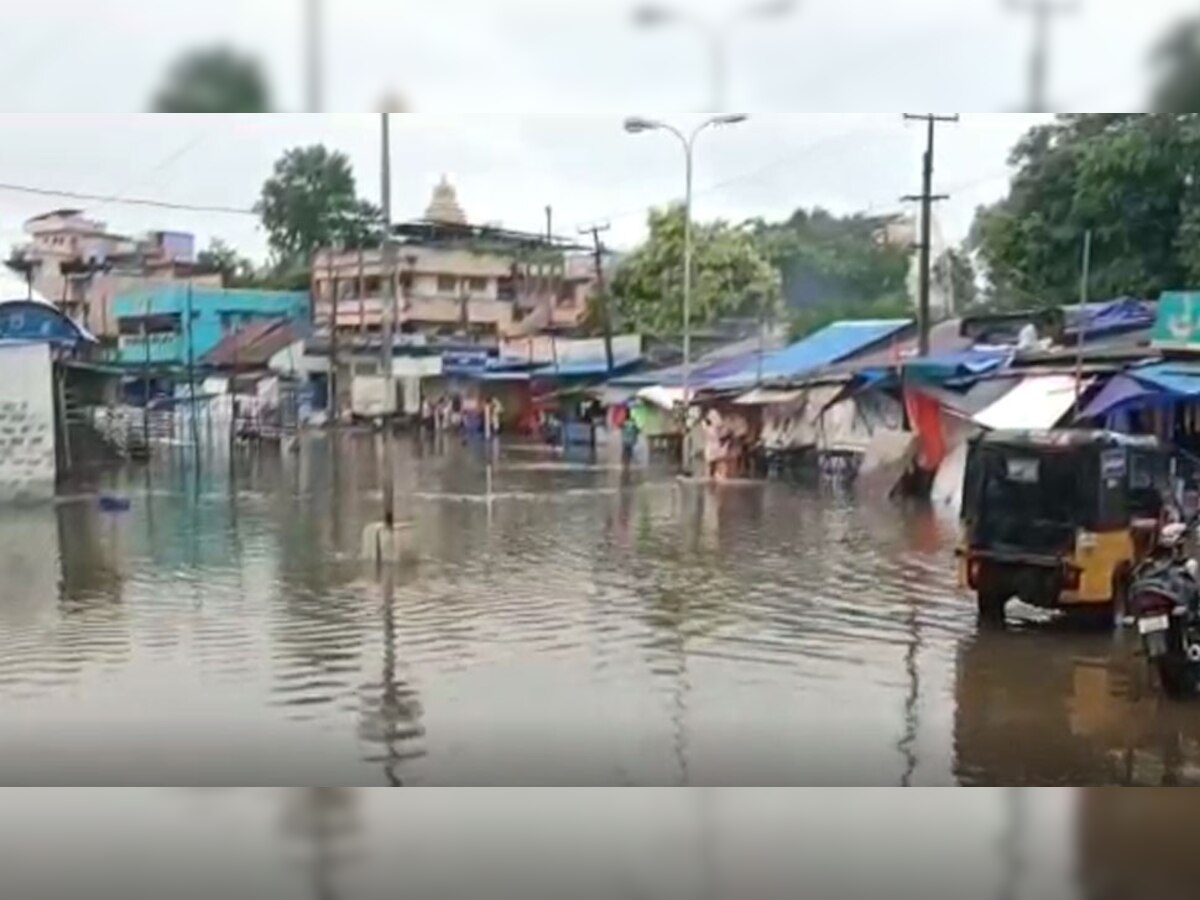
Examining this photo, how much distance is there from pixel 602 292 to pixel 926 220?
106cm

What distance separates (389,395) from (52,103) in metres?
1.36

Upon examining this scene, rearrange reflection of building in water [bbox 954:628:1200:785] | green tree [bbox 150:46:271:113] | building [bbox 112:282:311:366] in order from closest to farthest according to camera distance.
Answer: green tree [bbox 150:46:271:113], reflection of building in water [bbox 954:628:1200:785], building [bbox 112:282:311:366]

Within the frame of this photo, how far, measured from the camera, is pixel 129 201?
517cm

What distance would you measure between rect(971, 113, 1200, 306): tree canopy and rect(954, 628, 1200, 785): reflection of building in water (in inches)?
44.7

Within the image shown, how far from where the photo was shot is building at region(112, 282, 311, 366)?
5254 millimetres

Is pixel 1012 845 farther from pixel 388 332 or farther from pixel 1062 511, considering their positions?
pixel 388 332

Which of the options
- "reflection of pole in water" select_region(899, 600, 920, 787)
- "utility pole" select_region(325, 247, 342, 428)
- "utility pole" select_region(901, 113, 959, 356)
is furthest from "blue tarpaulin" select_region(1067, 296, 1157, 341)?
"utility pole" select_region(325, 247, 342, 428)

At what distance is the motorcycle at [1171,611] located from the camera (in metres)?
5.05

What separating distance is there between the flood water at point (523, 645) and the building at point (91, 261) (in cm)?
59

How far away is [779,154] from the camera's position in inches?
202

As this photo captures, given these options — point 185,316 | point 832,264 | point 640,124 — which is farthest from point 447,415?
point 832,264

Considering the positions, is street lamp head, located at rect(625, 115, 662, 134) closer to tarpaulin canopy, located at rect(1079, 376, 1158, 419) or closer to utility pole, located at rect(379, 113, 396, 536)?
utility pole, located at rect(379, 113, 396, 536)

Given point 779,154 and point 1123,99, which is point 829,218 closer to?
point 779,154

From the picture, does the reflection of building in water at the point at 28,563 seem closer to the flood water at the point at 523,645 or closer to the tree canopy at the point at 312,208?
the flood water at the point at 523,645
